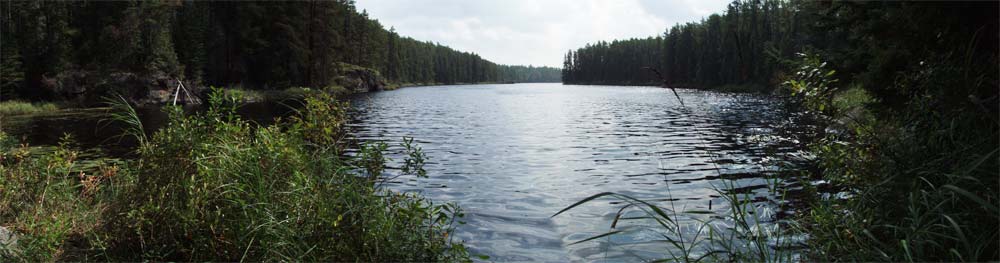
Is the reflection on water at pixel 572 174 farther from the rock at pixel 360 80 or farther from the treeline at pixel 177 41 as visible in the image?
the rock at pixel 360 80

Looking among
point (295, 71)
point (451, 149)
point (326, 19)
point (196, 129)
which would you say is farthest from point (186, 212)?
point (295, 71)

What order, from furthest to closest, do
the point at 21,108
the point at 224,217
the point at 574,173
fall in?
the point at 21,108
the point at 574,173
the point at 224,217

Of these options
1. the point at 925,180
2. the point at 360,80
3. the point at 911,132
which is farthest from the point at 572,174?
the point at 360,80

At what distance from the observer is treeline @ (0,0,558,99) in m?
41.2

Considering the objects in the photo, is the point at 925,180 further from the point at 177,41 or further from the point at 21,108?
the point at 177,41

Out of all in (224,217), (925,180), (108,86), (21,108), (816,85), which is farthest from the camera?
(108,86)

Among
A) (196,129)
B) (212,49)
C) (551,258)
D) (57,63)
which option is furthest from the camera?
(212,49)

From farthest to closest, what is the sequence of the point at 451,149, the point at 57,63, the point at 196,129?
1. the point at 57,63
2. the point at 451,149
3. the point at 196,129

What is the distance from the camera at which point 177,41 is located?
1964 inches

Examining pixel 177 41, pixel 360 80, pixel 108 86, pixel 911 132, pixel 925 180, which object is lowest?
pixel 925 180

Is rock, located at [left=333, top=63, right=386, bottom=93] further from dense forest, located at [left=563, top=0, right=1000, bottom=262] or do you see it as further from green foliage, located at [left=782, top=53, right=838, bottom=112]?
dense forest, located at [left=563, top=0, right=1000, bottom=262]

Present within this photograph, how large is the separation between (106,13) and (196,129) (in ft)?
168

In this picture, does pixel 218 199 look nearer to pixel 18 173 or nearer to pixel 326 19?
pixel 18 173

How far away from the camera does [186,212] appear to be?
15.4 feet
